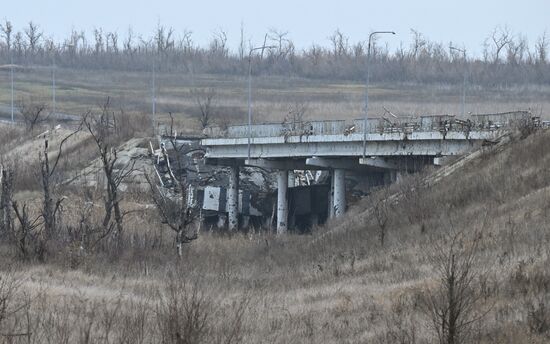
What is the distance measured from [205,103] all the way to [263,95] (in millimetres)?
13764

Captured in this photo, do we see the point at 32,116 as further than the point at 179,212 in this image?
Yes

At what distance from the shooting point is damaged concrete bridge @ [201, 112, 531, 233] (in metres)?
44.1

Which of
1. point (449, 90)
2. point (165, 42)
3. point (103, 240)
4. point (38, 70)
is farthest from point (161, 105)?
point (103, 240)

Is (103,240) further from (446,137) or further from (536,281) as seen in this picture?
(536,281)

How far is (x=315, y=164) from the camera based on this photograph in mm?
51625

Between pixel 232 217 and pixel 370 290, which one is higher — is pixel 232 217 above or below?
below

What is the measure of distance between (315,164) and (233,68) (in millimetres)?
85310

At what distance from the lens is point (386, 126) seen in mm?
47938

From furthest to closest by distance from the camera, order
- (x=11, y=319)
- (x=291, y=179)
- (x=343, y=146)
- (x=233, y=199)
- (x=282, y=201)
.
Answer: (x=291, y=179), (x=233, y=199), (x=282, y=201), (x=343, y=146), (x=11, y=319)

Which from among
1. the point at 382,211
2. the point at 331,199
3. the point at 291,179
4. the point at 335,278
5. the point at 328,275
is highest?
the point at 382,211

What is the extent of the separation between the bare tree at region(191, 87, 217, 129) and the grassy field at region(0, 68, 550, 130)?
78 cm

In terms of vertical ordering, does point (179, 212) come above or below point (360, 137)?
below

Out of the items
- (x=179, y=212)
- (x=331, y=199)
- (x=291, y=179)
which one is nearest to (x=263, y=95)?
(x=291, y=179)

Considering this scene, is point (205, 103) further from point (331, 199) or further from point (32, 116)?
point (331, 199)
